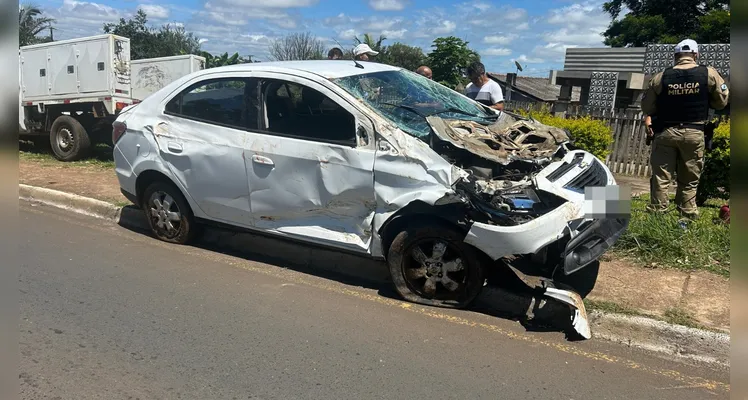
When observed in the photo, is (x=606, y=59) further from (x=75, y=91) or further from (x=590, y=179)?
(x=590, y=179)

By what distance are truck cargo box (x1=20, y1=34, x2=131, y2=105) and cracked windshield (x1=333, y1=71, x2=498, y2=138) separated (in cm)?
701

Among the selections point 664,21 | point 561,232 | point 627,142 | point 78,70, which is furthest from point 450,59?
point 664,21

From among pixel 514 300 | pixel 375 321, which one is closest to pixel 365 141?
pixel 375 321

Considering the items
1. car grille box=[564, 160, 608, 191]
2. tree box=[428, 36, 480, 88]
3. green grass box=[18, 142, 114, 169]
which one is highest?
tree box=[428, 36, 480, 88]

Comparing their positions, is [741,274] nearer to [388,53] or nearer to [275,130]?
[275,130]

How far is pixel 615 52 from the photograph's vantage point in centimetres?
2003

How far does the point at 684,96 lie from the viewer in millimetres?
5484

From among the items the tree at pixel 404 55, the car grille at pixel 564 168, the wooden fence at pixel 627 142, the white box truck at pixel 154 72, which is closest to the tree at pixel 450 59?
the wooden fence at pixel 627 142

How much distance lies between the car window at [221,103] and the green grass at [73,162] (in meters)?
5.20

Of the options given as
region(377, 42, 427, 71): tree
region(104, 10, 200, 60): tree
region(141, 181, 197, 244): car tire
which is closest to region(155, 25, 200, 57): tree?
region(104, 10, 200, 60): tree

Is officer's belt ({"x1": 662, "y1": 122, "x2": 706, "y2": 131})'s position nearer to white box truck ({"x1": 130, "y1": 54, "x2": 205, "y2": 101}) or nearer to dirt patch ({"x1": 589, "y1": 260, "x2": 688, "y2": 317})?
dirt patch ({"x1": 589, "y1": 260, "x2": 688, "y2": 317})

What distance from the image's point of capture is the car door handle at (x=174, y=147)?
5344 millimetres

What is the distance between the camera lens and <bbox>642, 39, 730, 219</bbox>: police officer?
17.6ft

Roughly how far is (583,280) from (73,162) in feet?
30.7
